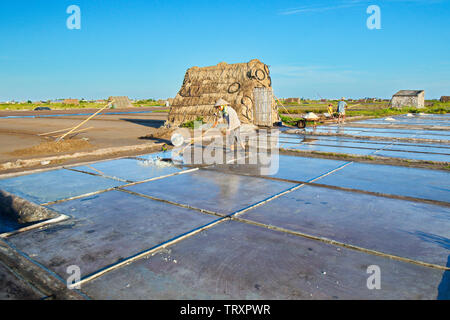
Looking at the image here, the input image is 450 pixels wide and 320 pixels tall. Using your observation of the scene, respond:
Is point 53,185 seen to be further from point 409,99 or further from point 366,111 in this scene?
point 409,99

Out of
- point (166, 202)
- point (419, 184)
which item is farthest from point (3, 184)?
point (419, 184)

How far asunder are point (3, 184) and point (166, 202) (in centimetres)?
363

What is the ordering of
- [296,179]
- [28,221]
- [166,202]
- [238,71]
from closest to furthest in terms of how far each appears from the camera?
1. [28,221]
2. [166,202]
3. [296,179]
4. [238,71]

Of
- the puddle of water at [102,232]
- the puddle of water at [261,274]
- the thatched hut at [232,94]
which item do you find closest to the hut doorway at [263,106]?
the thatched hut at [232,94]

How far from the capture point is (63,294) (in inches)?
107

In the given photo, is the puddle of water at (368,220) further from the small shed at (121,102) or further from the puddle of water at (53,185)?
the small shed at (121,102)

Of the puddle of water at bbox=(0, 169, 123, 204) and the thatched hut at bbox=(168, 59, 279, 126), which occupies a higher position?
the thatched hut at bbox=(168, 59, 279, 126)

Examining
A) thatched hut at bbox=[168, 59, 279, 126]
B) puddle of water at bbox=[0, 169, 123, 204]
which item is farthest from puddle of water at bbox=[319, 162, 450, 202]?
thatched hut at bbox=[168, 59, 279, 126]

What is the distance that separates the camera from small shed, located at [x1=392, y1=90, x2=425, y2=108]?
45.4 m

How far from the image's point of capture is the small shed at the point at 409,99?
1788 inches

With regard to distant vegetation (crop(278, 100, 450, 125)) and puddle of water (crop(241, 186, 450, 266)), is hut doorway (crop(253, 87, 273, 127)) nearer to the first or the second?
distant vegetation (crop(278, 100, 450, 125))

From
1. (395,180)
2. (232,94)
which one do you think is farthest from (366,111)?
(395,180)

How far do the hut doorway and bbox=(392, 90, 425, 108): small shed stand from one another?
37175mm

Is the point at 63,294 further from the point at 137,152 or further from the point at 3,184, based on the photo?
the point at 137,152
